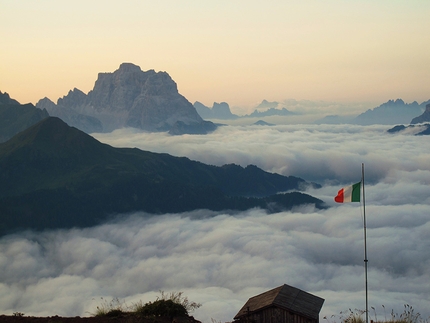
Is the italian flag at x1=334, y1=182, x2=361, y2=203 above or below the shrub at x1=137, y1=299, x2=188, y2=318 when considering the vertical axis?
above

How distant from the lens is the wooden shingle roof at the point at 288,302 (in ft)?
148

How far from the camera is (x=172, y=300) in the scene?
44.4m

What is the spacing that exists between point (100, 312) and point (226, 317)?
103441mm

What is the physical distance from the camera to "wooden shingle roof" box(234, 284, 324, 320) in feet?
148

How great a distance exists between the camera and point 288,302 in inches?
1811

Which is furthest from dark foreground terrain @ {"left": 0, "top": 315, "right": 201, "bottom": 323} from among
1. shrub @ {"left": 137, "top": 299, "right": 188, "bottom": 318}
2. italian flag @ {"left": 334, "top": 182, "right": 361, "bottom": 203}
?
italian flag @ {"left": 334, "top": 182, "right": 361, "bottom": 203}

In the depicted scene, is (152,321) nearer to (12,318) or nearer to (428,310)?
(12,318)

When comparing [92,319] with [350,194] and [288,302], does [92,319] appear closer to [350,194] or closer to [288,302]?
[288,302]

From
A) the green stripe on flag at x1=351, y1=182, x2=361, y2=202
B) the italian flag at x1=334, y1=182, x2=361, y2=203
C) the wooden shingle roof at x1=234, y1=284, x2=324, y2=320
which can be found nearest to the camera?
the wooden shingle roof at x1=234, y1=284, x2=324, y2=320

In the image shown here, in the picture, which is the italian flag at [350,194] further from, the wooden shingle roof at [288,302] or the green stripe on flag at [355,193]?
the wooden shingle roof at [288,302]

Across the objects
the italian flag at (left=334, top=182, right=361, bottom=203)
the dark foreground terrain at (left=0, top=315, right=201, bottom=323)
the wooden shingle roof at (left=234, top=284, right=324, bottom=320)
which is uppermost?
the italian flag at (left=334, top=182, right=361, bottom=203)

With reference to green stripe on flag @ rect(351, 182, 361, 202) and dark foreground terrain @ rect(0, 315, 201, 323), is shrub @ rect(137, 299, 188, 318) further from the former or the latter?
green stripe on flag @ rect(351, 182, 361, 202)

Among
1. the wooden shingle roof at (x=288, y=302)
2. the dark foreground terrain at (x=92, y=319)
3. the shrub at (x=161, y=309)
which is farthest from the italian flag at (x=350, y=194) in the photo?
the dark foreground terrain at (x=92, y=319)

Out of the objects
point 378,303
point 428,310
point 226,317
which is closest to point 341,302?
point 378,303
